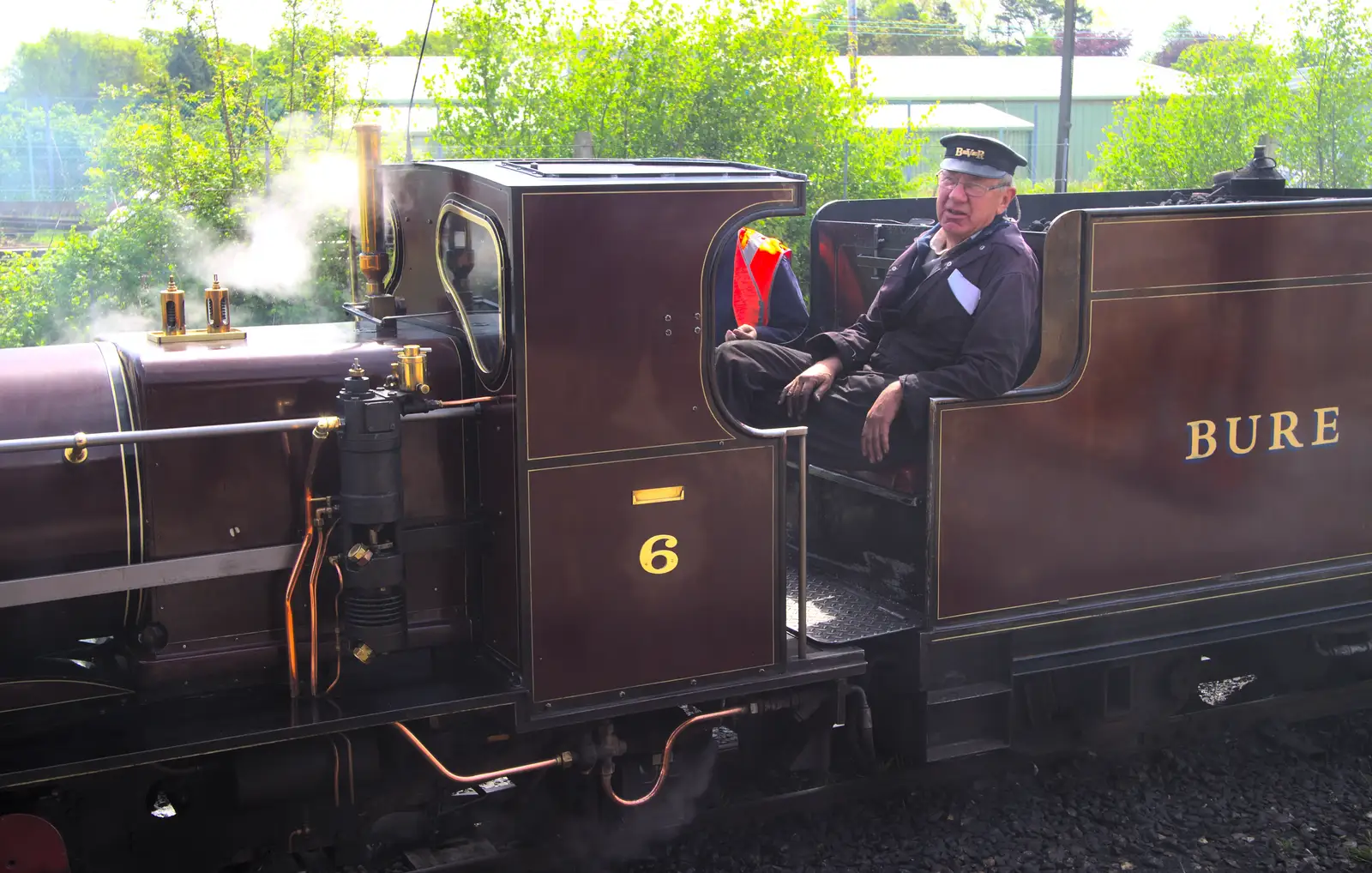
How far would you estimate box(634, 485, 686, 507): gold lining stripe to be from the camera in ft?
12.1

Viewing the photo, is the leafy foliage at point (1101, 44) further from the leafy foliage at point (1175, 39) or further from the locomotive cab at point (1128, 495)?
the locomotive cab at point (1128, 495)

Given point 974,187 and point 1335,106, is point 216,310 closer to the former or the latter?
point 974,187

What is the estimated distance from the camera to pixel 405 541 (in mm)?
3688

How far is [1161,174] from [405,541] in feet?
43.7

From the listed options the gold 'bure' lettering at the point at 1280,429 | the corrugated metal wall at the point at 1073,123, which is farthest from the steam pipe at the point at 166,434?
the corrugated metal wall at the point at 1073,123

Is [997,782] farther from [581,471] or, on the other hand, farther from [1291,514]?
[581,471]

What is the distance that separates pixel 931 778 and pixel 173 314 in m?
2.93

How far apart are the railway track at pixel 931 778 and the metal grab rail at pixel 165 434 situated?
1.39 m

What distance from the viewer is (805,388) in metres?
4.61

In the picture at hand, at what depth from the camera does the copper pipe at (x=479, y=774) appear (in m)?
3.62

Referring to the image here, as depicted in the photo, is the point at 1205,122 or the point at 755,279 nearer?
the point at 755,279

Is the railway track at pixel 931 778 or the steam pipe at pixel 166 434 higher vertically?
the steam pipe at pixel 166 434

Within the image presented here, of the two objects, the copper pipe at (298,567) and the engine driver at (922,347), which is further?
the engine driver at (922,347)

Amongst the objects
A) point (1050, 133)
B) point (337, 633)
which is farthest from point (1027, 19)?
point (337, 633)
